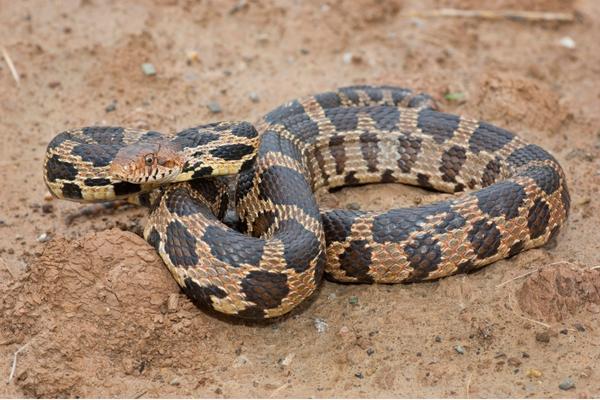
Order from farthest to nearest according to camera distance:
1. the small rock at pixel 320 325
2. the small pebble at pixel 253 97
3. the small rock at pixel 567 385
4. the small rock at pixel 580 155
Answer: the small pebble at pixel 253 97 < the small rock at pixel 580 155 < the small rock at pixel 320 325 < the small rock at pixel 567 385

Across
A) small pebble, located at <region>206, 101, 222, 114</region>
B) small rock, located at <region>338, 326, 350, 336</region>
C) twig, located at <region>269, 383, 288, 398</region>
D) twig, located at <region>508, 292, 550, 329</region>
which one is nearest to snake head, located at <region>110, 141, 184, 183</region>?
small rock, located at <region>338, 326, 350, 336</region>

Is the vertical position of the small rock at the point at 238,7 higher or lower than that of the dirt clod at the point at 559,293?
higher

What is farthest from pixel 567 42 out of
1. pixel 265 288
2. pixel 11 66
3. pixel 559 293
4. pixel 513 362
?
pixel 11 66

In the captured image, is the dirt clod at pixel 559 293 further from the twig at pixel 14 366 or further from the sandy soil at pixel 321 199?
the twig at pixel 14 366

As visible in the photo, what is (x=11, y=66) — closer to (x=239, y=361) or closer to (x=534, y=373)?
(x=239, y=361)

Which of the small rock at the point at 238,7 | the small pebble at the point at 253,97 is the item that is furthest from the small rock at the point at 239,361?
the small rock at the point at 238,7

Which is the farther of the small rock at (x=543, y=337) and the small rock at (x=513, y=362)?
the small rock at (x=543, y=337)
